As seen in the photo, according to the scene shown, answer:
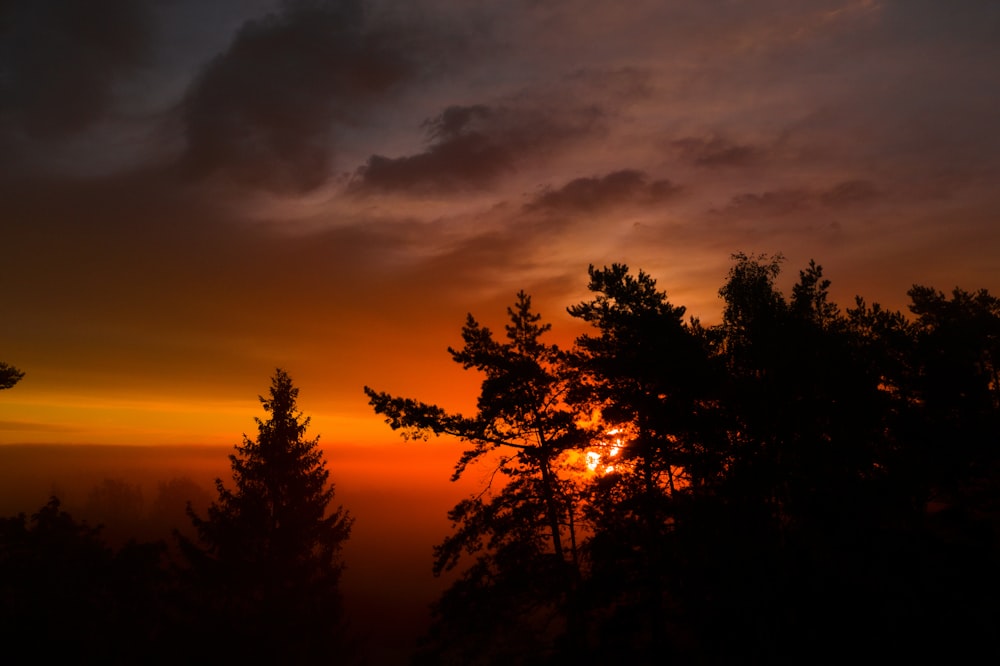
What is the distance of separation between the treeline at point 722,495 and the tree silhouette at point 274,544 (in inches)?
592

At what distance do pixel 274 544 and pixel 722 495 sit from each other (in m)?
25.5

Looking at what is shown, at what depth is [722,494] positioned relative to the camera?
17234 mm

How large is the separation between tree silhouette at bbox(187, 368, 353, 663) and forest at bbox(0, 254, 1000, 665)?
1.22 metres

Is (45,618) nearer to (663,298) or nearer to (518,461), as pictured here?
(518,461)

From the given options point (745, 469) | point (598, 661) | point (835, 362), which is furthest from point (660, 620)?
point (835, 362)

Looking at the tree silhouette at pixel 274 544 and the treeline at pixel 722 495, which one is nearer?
A: the treeline at pixel 722 495

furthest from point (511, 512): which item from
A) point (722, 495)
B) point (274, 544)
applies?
point (274, 544)

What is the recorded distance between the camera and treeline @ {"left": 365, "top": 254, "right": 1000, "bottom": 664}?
14969 millimetres

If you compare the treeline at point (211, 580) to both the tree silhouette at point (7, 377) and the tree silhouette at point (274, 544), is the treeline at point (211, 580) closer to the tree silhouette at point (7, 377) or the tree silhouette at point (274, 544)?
the tree silhouette at point (274, 544)

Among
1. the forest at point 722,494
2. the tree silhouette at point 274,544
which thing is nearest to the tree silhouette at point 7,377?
the forest at point 722,494

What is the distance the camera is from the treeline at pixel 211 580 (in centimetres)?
3009

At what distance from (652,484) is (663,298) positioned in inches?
283

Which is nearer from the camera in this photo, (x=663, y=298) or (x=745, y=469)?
(x=745, y=469)

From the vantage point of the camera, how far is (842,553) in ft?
53.5
